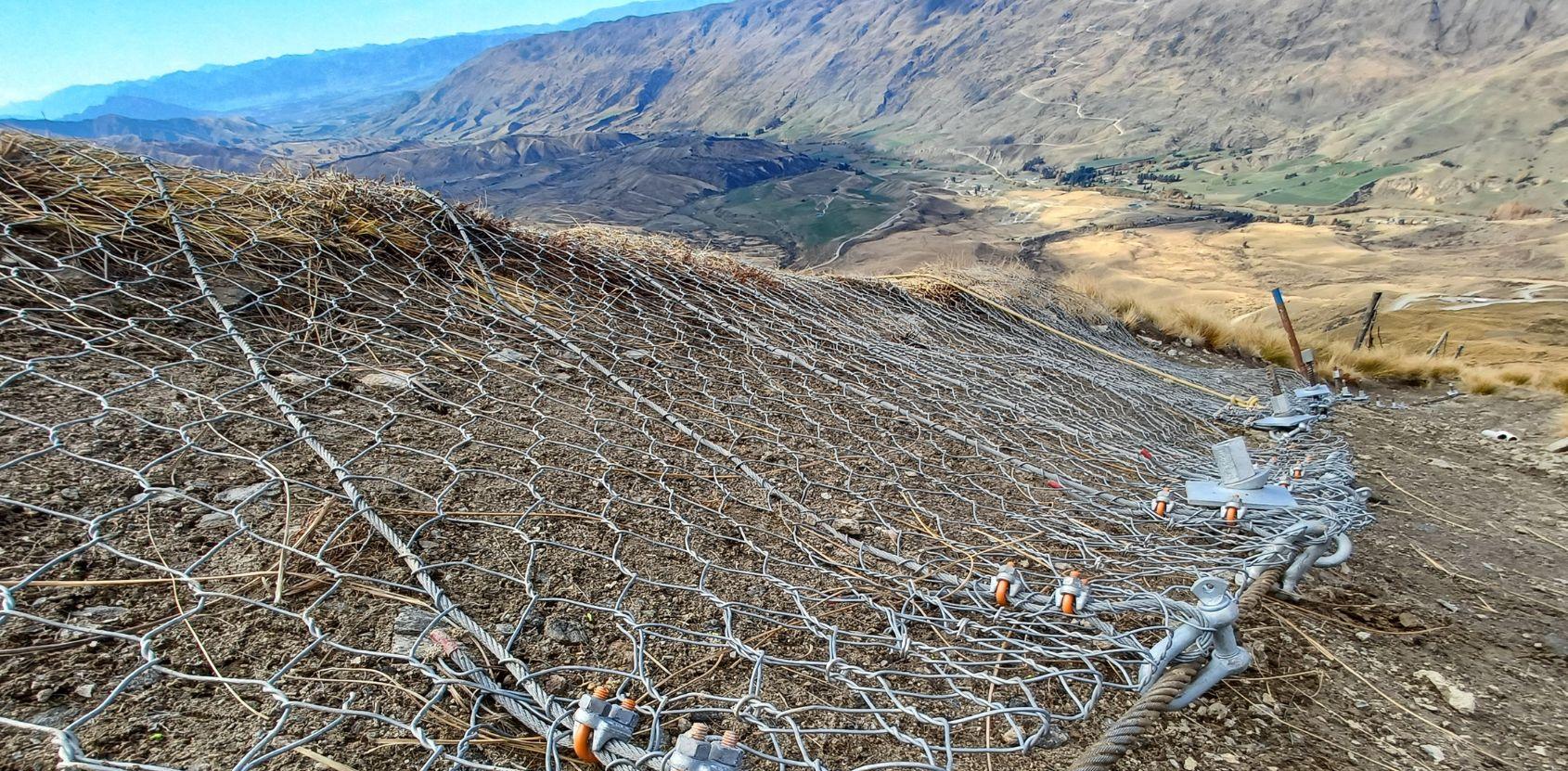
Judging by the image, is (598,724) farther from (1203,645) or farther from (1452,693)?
(1452,693)

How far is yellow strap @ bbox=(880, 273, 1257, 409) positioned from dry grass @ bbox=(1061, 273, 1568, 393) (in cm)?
200

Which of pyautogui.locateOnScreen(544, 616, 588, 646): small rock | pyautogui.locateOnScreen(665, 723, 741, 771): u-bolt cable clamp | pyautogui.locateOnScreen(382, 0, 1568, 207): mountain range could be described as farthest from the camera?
pyautogui.locateOnScreen(382, 0, 1568, 207): mountain range

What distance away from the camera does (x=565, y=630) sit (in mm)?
1456

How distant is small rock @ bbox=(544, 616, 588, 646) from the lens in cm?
143

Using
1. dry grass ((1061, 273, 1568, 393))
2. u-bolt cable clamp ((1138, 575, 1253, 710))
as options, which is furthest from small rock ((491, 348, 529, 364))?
dry grass ((1061, 273, 1568, 393))

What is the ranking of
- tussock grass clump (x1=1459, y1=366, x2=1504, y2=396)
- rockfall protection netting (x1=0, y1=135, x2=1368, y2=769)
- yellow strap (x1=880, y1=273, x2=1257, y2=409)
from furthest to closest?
tussock grass clump (x1=1459, y1=366, x2=1504, y2=396) → yellow strap (x1=880, y1=273, x2=1257, y2=409) → rockfall protection netting (x1=0, y1=135, x2=1368, y2=769)

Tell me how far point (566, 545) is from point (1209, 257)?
133 ft

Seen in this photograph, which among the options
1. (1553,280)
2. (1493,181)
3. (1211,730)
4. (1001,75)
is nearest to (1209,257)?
(1553,280)

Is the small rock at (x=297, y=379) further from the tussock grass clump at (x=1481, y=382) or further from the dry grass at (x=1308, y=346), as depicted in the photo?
the tussock grass clump at (x=1481, y=382)

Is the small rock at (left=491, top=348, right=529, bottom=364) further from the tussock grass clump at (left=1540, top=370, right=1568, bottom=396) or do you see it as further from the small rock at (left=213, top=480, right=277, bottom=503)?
the tussock grass clump at (left=1540, top=370, right=1568, bottom=396)

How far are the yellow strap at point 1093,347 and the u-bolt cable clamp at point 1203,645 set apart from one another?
3619 mm

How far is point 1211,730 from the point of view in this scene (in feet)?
4.97

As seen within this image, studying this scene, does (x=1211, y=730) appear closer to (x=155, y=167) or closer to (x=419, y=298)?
(x=419, y=298)

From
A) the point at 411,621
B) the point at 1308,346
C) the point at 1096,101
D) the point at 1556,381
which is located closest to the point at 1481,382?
the point at 1556,381
